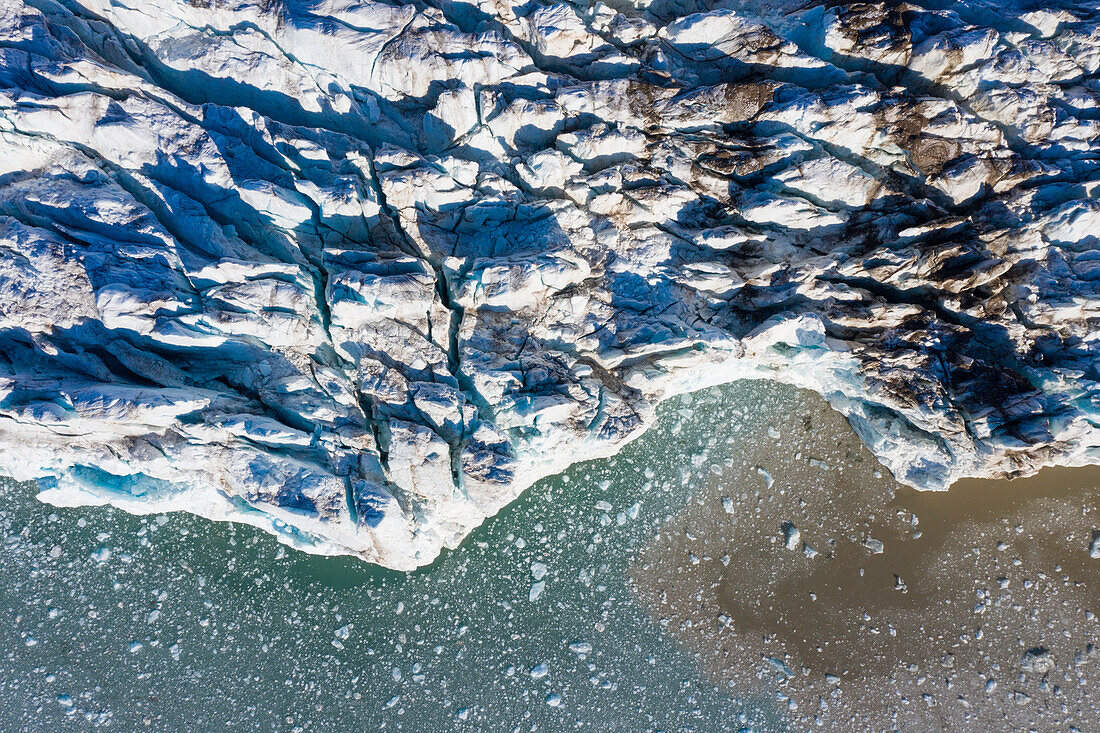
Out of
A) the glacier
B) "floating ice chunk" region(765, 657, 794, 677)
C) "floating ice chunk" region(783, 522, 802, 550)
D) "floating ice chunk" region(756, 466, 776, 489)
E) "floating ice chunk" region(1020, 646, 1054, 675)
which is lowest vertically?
"floating ice chunk" region(1020, 646, 1054, 675)

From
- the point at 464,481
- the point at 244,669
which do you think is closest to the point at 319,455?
the point at 464,481

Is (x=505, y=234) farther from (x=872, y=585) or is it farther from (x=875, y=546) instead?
(x=872, y=585)

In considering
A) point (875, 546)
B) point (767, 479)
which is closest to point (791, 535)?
point (767, 479)

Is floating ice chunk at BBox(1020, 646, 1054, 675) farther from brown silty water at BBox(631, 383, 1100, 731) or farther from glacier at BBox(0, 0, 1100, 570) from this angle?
glacier at BBox(0, 0, 1100, 570)

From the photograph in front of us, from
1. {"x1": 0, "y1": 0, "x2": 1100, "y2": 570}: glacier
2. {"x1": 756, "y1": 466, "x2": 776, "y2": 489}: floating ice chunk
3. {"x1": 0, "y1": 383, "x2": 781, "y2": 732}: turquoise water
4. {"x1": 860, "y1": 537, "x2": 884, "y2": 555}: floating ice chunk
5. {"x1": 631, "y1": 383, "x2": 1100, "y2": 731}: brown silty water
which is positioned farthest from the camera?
{"x1": 756, "y1": 466, "x2": 776, "y2": 489}: floating ice chunk

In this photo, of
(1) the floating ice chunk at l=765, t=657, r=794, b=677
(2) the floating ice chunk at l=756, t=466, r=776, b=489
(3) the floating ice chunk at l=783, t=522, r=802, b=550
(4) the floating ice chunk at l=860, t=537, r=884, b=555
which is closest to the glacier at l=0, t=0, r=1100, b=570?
(4) the floating ice chunk at l=860, t=537, r=884, b=555

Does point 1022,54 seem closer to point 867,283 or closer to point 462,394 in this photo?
point 867,283

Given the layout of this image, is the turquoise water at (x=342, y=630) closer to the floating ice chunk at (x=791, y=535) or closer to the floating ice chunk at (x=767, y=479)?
the floating ice chunk at (x=767, y=479)
